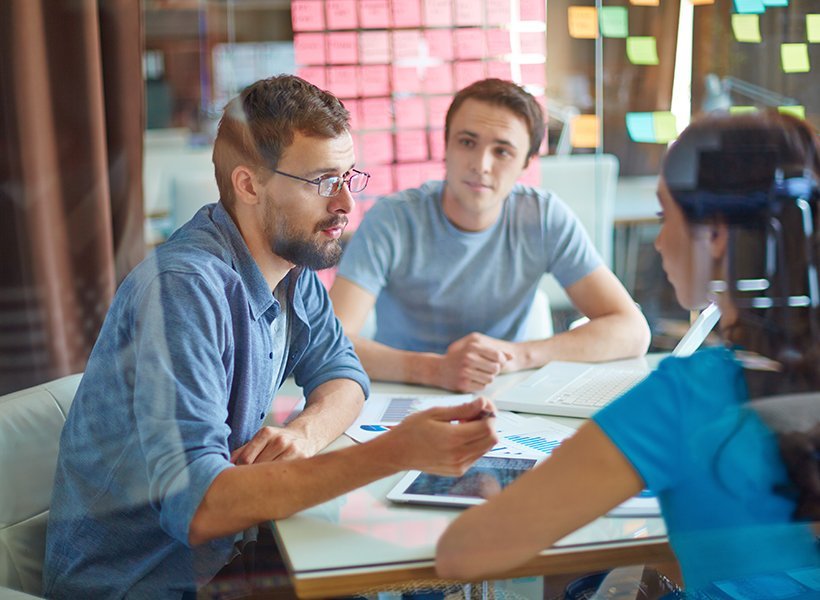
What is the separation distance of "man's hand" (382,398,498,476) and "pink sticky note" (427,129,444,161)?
0.97 meters

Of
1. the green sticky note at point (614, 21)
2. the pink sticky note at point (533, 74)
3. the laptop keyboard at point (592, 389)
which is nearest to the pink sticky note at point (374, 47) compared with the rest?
the pink sticky note at point (533, 74)

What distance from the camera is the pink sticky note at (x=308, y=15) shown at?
145 cm

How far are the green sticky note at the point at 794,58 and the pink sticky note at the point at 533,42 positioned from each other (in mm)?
616

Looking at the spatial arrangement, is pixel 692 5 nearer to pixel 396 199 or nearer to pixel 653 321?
pixel 653 321

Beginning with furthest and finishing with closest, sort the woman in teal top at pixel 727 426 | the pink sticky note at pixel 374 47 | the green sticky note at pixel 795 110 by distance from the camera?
the pink sticky note at pixel 374 47, the green sticky note at pixel 795 110, the woman in teal top at pixel 727 426

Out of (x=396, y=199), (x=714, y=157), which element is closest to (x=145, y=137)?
(x=396, y=199)

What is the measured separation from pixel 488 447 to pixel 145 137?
4.13ft

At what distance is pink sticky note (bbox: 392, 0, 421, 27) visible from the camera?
172cm

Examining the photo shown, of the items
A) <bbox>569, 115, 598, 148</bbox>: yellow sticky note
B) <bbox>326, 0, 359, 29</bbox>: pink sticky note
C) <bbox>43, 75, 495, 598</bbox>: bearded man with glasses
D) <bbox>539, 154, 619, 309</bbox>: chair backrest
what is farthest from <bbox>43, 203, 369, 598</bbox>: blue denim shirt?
<bbox>569, 115, 598, 148</bbox>: yellow sticky note

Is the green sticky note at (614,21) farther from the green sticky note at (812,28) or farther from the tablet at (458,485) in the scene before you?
the tablet at (458,485)

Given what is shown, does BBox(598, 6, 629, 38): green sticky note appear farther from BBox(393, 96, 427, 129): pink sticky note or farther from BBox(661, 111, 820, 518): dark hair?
BBox(661, 111, 820, 518): dark hair

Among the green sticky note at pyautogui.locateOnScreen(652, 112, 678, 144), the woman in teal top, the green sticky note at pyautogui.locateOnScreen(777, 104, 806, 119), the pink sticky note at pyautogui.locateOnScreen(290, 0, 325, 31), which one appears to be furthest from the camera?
the pink sticky note at pyautogui.locateOnScreen(290, 0, 325, 31)

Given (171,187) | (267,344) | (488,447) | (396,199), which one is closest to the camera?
(488,447)

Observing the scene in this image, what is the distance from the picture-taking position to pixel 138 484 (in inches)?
44.6
